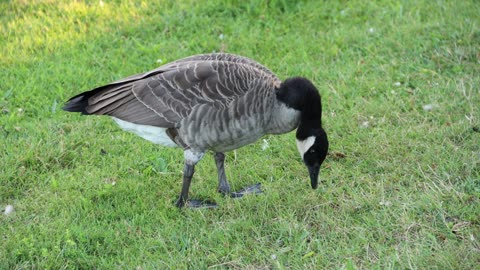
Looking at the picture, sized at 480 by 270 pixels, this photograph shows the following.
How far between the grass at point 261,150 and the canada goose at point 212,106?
0.50 m

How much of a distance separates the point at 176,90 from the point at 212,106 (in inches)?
14.3

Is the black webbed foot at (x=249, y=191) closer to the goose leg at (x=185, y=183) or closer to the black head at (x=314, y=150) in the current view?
the goose leg at (x=185, y=183)

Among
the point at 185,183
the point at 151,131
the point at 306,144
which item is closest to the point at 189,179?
the point at 185,183

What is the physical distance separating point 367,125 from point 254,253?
2.23 metres

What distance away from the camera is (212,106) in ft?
16.4

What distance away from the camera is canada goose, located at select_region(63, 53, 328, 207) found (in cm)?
497

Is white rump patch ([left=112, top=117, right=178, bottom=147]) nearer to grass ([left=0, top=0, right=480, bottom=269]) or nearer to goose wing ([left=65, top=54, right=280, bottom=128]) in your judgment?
goose wing ([left=65, top=54, right=280, bottom=128])

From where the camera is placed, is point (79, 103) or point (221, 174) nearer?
point (79, 103)

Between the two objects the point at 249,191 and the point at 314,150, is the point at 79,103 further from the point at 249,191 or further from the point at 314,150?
the point at 314,150

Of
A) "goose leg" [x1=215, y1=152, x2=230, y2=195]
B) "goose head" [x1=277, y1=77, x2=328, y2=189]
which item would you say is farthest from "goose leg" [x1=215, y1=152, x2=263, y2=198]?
"goose head" [x1=277, y1=77, x2=328, y2=189]

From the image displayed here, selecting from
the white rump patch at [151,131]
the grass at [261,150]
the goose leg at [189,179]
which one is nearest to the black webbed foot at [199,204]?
the goose leg at [189,179]

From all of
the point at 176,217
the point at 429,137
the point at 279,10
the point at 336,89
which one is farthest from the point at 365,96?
the point at 176,217

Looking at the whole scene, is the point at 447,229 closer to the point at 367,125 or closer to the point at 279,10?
the point at 367,125

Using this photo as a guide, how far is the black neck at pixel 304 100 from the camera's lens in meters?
4.95
